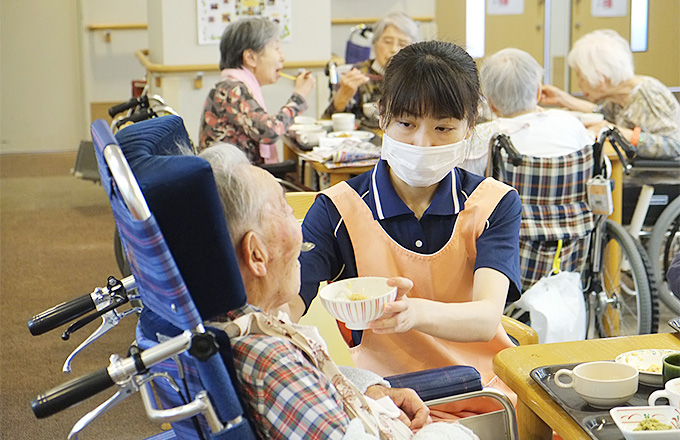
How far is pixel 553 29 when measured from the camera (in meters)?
7.09

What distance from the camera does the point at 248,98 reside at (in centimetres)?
371

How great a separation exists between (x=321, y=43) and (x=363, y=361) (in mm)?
4122

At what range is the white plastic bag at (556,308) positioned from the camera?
2633 millimetres

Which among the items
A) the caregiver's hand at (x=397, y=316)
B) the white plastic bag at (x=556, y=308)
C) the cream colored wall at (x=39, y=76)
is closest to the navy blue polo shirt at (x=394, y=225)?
the caregiver's hand at (x=397, y=316)

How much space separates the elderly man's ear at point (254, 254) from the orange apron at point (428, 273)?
505 mm

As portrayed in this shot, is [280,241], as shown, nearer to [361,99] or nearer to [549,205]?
[549,205]

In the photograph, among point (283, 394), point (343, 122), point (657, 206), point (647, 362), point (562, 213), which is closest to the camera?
point (283, 394)

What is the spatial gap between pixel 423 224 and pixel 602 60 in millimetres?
2656

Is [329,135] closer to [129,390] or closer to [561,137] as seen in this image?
[561,137]

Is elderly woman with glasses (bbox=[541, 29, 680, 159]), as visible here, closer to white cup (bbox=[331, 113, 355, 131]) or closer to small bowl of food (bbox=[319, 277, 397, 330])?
white cup (bbox=[331, 113, 355, 131])

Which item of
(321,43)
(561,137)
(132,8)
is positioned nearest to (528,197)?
(561,137)

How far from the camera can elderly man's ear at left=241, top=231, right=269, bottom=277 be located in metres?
1.13

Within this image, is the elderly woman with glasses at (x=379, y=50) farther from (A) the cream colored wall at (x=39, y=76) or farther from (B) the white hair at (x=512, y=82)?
(A) the cream colored wall at (x=39, y=76)

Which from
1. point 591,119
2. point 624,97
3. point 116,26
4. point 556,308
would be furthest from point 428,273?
point 116,26
